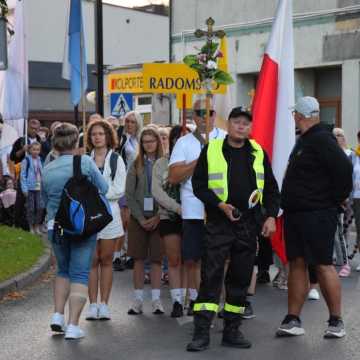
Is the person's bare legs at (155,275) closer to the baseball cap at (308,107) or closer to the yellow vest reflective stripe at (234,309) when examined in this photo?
the yellow vest reflective stripe at (234,309)

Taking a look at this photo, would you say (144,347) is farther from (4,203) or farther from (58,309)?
(4,203)

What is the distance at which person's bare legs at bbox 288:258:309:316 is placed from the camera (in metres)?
7.77

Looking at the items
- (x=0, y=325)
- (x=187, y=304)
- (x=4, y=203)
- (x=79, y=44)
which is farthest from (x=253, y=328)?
(x=4, y=203)

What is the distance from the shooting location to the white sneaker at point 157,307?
8.84 meters

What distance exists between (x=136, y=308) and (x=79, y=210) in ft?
5.36

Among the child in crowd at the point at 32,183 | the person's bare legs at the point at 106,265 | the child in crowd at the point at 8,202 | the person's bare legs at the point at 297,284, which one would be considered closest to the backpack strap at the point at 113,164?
the person's bare legs at the point at 106,265

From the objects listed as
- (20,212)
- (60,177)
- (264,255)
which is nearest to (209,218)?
(60,177)

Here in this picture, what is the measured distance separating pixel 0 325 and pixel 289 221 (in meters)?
2.82

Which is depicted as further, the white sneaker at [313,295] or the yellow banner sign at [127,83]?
the yellow banner sign at [127,83]

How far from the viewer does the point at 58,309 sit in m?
7.89

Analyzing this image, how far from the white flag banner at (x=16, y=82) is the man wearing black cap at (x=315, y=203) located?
7822 millimetres

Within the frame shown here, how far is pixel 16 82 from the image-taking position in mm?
14891

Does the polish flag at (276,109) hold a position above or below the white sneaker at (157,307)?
above

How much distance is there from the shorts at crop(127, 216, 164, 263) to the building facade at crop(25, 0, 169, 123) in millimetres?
30838
